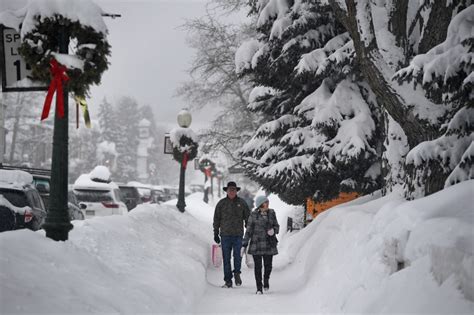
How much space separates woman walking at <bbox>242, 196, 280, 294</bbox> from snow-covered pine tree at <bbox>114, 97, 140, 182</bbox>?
64.7m

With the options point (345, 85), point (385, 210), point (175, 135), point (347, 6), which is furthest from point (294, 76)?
point (175, 135)

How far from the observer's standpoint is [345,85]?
38.8ft

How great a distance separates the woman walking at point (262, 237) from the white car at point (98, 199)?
1048 cm

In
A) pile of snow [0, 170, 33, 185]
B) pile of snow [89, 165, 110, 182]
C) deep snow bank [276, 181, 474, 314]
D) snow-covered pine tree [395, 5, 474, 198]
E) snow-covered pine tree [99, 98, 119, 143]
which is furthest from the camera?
snow-covered pine tree [99, 98, 119, 143]

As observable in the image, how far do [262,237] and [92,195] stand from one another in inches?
455

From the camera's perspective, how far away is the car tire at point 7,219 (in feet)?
29.8

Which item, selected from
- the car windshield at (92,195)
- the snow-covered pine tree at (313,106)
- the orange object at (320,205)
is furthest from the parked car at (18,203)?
the car windshield at (92,195)

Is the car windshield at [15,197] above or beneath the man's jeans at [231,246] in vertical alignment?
above

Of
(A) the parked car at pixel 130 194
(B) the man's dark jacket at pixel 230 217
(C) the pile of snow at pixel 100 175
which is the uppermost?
(B) the man's dark jacket at pixel 230 217

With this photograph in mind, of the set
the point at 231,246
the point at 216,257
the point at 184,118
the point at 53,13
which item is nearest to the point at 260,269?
the point at 231,246

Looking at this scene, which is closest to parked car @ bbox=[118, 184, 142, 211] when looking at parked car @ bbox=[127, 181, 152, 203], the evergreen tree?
parked car @ bbox=[127, 181, 152, 203]

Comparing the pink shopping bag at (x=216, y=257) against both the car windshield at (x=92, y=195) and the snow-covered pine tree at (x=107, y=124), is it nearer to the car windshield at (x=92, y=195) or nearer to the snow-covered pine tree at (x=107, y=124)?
the car windshield at (x=92, y=195)

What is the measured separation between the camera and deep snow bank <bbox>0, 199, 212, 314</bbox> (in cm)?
430

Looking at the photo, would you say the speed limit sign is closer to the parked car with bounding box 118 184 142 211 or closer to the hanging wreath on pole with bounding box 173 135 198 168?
the hanging wreath on pole with bounding box 173 135 198 168
